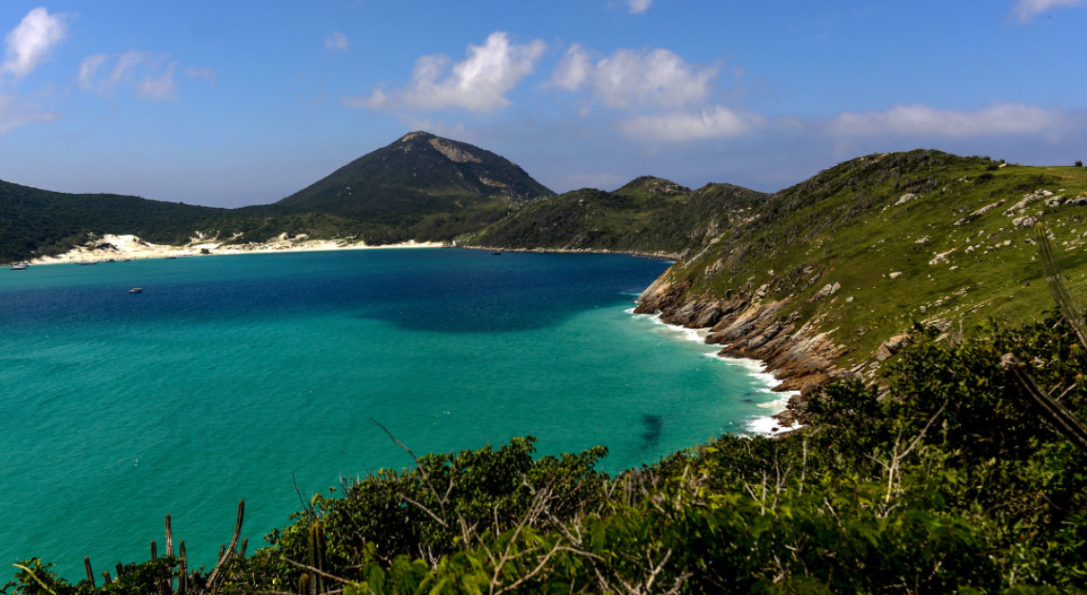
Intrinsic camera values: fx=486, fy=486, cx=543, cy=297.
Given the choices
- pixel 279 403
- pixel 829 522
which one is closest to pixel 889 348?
pixel 829 522

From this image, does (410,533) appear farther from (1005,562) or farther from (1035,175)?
(1035,175)

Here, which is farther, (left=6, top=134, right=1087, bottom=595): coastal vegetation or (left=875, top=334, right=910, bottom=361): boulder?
(left=875, top=334, right=910, bottom=361): boulder

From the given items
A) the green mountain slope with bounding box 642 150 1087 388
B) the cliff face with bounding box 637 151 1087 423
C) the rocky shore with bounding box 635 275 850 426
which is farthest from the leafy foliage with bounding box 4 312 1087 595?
the rocky shore with bounding box 635 275 850 426

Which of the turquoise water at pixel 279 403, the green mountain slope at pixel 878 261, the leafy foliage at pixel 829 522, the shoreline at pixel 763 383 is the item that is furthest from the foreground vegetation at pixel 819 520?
the shoreline at pixel 763 383

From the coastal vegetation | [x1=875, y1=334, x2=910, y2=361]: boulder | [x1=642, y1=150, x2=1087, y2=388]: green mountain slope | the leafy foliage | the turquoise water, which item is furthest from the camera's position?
[x1=642, y1=150, x2=1087, y2=388]: green mountain slope

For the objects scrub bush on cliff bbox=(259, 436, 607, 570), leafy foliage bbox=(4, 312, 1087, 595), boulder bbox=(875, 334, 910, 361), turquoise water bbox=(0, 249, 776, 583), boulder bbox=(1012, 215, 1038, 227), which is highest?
boulder bbox=(1012, 215, 1038, 227)

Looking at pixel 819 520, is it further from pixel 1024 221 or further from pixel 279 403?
pixel 1024 221

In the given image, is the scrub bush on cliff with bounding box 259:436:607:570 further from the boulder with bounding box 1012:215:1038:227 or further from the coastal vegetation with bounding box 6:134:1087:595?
the boulder with bounding box 1012:215:1038:227
